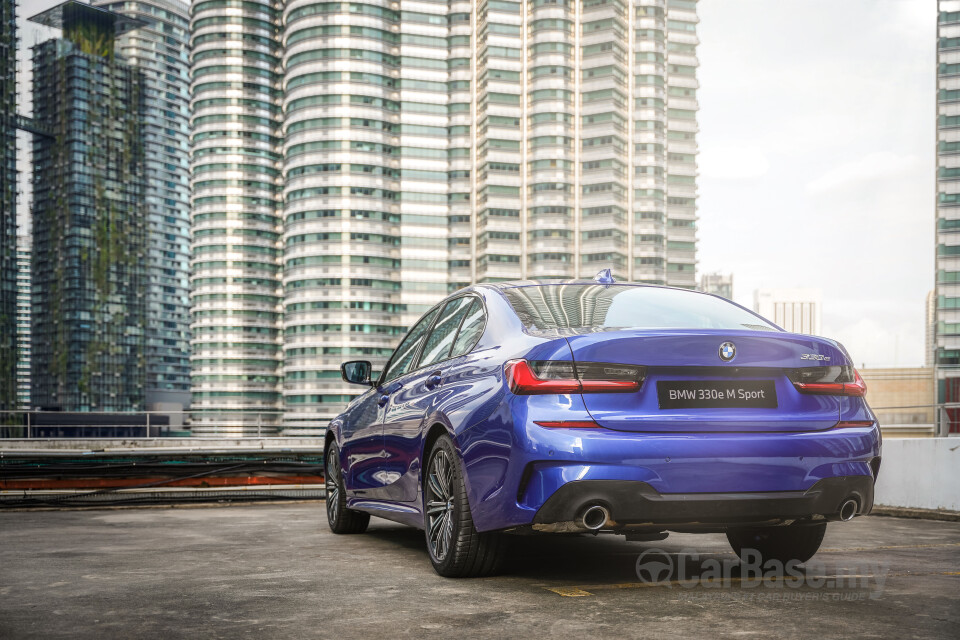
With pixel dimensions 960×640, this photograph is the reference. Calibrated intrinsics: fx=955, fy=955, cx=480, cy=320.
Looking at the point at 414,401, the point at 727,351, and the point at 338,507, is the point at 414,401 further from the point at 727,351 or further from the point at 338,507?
the point at 338,507

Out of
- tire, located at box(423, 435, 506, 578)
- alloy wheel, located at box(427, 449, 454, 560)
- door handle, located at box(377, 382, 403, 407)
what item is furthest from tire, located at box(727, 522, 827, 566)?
door handle, located at box(377, 382, 403, 407)

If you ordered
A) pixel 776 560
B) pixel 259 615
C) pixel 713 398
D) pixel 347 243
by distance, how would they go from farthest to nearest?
pixel 347 243 → pixel 776 560 → pixel 713 398 → pixel 259 615

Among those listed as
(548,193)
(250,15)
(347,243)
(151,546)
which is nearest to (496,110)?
(548,193)

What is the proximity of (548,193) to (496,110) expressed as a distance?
1384cm

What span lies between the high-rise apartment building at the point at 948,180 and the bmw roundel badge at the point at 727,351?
5087 inches

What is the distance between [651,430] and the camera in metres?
4.00

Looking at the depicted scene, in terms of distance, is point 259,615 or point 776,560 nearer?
point 259,615

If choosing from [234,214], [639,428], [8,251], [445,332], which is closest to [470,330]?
[445,332]

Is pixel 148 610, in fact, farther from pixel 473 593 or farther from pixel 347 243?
pixel 347 243

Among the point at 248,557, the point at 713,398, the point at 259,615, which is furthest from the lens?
the point at 248,557

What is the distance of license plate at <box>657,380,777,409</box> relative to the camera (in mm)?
4082

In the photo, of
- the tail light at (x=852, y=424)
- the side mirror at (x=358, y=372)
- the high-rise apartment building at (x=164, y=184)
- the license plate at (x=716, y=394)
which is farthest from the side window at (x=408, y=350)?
the high-rise apartment building at (x=164, y=184)

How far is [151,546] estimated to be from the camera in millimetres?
6566

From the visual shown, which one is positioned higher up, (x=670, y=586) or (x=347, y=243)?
(x=347, y=243)
